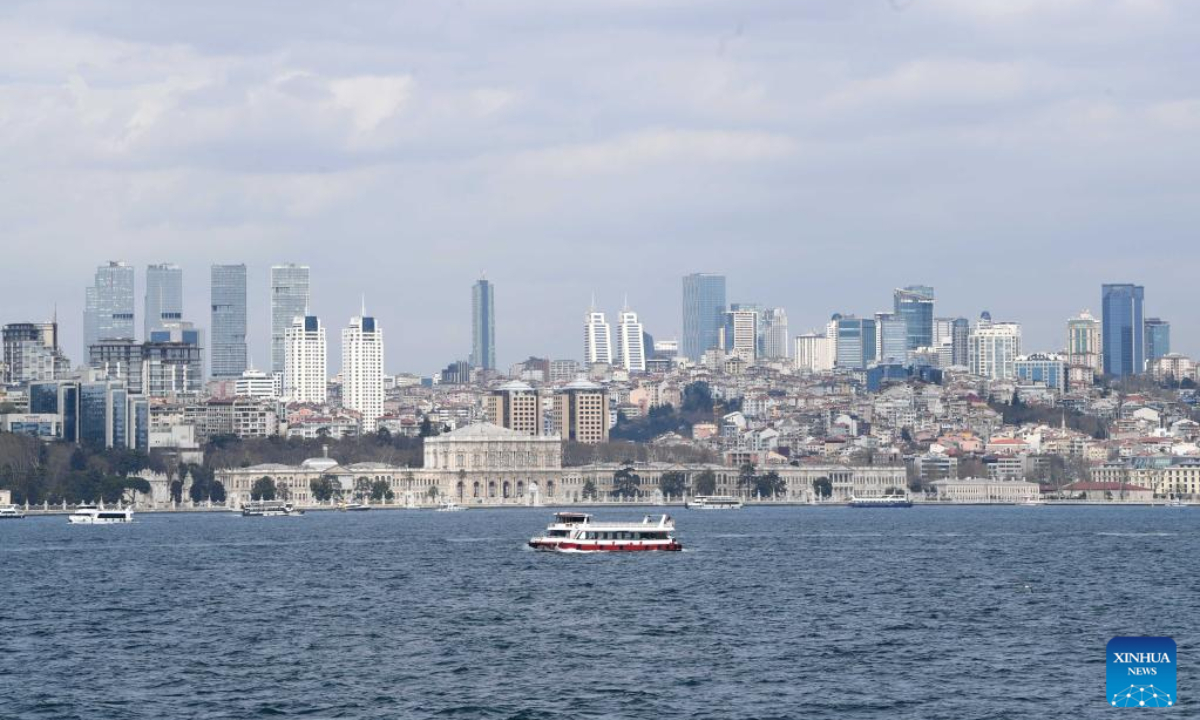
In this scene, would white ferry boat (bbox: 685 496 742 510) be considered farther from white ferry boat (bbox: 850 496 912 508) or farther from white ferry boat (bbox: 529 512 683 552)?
white ferry boat (bbox: 529 512 683 552)

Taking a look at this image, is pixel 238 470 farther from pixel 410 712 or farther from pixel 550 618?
pixel 410 712

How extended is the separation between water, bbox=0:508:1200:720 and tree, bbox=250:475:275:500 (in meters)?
88.2

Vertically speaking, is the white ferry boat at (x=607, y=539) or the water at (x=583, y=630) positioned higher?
the white ferry boat at (x=607, y=539)

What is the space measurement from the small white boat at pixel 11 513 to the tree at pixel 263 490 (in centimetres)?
2542

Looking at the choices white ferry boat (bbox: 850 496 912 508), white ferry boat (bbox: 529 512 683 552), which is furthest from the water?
white ferry boat (bbox: 850 496 912 508)

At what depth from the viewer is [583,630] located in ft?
165

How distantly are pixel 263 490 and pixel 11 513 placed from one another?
30.5 metres

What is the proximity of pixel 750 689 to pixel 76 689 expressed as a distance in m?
11.1

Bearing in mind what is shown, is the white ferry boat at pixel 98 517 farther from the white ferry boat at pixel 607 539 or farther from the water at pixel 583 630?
the white ferry boat at pixel 607 539

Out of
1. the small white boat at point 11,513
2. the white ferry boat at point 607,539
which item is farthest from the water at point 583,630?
the small white boat at point 11,513

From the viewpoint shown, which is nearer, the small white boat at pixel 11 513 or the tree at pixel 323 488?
the small white boat at pixel 11 513

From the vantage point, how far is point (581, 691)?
40.1 meters

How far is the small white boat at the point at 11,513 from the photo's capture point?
150 metres

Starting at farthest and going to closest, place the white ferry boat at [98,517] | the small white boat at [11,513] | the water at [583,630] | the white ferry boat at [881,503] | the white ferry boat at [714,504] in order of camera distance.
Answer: the white ferry boat at [881,503] → the white ferry boat at [714,504] → the small white boat at [11,513] → the white ferry boat at [98,517] → the water at [583,630]
